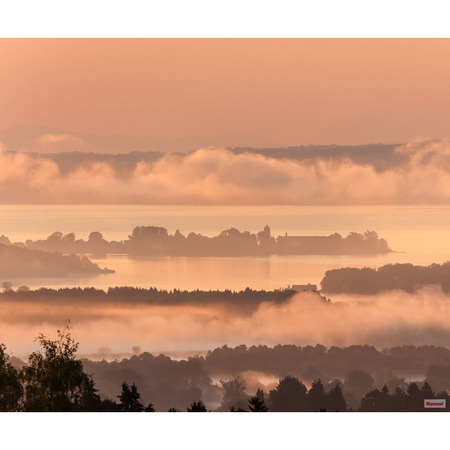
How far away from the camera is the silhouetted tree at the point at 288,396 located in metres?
12.7

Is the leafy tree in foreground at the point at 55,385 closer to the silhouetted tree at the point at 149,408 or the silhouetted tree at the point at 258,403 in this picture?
the silhouetted tree at the point at 149,408

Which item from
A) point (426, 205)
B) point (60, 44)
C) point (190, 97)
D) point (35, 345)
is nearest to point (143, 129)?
point (190, 97)

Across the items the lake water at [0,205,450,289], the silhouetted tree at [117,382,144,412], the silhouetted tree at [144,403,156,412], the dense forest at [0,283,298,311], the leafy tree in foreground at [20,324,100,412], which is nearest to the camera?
the leafy tree in foreground at [20,324,100,412]

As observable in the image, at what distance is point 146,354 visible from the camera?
12758mm

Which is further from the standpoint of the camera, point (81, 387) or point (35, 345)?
point (35, 345)

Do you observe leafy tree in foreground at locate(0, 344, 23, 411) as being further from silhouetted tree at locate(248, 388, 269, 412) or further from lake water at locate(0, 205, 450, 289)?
silhouetted tree at locate(248, 388, 269, 412)

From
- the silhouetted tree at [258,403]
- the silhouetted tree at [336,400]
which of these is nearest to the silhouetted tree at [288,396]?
the silhouetted tree at [258,403]

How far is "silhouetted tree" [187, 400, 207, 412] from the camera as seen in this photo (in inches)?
500

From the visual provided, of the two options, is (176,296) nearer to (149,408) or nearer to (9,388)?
(149,408)

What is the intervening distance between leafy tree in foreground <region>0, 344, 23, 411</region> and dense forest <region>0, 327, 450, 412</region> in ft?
2.55

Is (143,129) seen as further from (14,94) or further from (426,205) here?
(426,205)

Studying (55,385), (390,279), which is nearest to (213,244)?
(390,279)

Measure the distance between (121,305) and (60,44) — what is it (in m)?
3.79

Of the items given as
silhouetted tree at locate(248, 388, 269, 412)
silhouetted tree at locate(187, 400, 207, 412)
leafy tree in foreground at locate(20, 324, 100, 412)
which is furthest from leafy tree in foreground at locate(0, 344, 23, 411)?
silhouetted tree at locate(248, 388, 269, 412)
